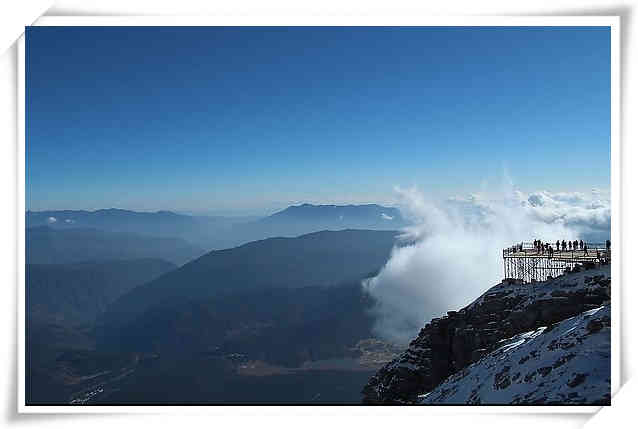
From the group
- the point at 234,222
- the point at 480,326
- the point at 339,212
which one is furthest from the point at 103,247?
the point at 480,326

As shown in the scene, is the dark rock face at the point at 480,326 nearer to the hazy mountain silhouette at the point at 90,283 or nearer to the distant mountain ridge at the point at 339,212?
the distant mountain ridge at the point at 339,212

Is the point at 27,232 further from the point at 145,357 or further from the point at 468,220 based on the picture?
the point at 145,357

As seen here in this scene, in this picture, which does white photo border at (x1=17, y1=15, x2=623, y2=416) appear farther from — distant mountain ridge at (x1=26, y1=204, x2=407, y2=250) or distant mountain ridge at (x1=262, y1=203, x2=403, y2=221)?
distant mountain ridge at (x1=262, y1=203, x2=403, y2=221)

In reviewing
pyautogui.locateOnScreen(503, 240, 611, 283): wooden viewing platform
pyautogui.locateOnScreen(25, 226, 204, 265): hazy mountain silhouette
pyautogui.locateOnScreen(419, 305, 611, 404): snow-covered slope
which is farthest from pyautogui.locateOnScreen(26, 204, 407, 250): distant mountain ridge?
pyautogui.locateOnScreen(419, 305, 611, 404): snow-covered slope
